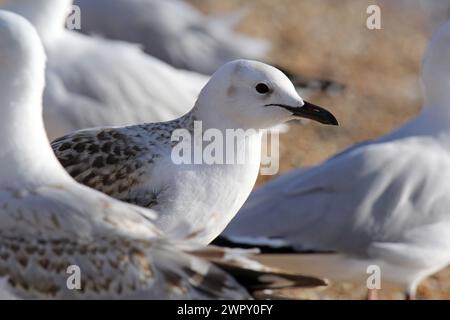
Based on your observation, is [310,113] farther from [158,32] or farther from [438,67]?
[158,32]

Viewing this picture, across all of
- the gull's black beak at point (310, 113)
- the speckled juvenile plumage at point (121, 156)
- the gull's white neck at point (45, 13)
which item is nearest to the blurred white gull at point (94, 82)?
the gull's white neck at point (45, 13)

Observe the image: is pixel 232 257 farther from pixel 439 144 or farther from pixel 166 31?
pixel 166 31

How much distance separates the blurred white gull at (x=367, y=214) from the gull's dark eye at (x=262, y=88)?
1091 millimetres

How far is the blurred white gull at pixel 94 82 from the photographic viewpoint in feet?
20.6

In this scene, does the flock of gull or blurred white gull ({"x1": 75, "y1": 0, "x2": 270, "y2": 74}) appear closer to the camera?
the flock of gull

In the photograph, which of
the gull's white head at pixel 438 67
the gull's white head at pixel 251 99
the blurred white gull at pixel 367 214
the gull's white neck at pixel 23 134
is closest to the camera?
the gull's white neck at pixel 23 134

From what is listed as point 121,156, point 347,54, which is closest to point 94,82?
point 121,156

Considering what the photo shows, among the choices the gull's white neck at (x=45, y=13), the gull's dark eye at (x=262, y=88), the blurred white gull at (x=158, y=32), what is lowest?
the gull's dark eye at (x=262, y=88)

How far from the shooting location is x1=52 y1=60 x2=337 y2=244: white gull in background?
4.55m

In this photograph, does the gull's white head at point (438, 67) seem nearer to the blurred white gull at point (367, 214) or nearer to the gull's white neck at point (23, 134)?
the blurred white gull at point (367, 214)

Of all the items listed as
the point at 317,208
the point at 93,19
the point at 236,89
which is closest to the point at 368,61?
the point at 93,19

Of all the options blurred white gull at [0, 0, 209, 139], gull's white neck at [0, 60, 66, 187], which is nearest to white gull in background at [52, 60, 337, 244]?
gull's white neck at [0, 60, 66, 187]

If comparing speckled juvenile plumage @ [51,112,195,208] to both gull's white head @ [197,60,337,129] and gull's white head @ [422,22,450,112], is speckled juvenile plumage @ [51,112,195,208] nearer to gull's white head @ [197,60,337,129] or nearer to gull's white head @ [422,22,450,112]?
gull's white head @ [197,60,337,129]

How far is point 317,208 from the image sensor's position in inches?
227
